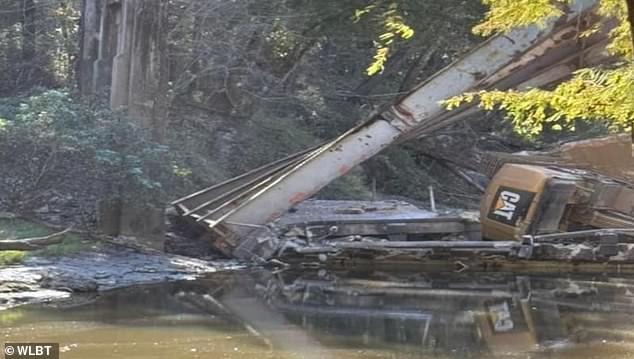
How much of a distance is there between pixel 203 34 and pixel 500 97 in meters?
14.4

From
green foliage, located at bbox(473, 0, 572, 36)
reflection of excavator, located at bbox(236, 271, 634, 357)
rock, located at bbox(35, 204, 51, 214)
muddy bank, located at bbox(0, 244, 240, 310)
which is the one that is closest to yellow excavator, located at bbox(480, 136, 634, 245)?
reflection of excavator, located at bbox(236, 271, 634, 357)

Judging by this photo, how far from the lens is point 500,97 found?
21.6 feet

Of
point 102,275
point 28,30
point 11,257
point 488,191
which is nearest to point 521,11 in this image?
point 102,275

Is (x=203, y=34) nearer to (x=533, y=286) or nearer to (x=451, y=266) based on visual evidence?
(x=451, y=266)

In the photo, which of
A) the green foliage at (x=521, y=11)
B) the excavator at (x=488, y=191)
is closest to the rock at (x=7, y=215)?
the excavator at (x=488, y=191)

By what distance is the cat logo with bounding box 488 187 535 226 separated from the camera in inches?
605

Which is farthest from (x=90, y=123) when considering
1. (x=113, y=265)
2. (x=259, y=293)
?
(x=259, y=293)

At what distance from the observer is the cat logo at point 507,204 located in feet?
51.0

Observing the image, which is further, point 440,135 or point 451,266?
point 440,135

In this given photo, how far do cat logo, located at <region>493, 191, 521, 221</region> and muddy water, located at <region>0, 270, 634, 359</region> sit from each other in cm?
171

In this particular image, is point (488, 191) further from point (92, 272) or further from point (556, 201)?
point (92, 272)

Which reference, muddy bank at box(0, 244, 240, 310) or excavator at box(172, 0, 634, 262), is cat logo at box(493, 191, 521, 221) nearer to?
excavator at box(172, 0, 634, 262)

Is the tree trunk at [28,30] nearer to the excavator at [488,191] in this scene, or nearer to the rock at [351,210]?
the excavator at [488,191]

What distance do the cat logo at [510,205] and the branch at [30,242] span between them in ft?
25.0
